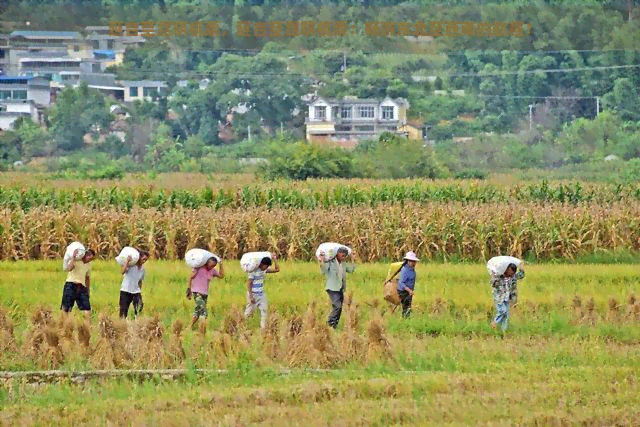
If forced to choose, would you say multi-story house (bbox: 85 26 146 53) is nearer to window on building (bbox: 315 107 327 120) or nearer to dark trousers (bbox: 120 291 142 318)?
window on building (bbox: 315 107 327 120)

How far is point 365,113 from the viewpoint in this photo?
79188 millimetres

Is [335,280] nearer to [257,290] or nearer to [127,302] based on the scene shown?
[257,290]

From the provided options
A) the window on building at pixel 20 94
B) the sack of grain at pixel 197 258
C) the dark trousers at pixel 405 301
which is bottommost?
the dark trousers at pixel 405 301

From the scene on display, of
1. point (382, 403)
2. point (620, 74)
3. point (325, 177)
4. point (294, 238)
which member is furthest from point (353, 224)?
point (620, 74)

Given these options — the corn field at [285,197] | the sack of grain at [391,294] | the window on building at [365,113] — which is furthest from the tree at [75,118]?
the sack of grain at [391,294]

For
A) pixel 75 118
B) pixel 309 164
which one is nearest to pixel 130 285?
pixel 309 164

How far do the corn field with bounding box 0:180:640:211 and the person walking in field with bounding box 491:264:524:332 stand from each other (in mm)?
13930

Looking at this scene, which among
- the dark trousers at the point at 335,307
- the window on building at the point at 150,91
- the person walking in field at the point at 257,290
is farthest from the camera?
the window on building at the point at 150,91

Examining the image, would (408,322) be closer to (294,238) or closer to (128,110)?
(294,238)

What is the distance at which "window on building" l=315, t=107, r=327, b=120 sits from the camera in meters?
78.8

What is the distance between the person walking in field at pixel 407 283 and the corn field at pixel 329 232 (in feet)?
29.3

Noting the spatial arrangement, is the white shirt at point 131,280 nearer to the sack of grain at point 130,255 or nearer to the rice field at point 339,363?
the sack of grain at point 130,255

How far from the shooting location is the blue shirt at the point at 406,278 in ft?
61.8

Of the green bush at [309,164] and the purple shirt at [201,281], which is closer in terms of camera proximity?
the purple shirt at [201,281]
